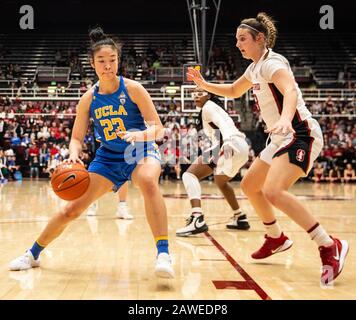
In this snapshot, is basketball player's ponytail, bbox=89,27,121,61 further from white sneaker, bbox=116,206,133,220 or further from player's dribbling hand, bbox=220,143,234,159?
white sneaker, bbox=116,206,133,220

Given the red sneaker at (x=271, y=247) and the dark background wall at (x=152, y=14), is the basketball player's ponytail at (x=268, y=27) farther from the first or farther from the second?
the dark background wall at (x=152, y=14)

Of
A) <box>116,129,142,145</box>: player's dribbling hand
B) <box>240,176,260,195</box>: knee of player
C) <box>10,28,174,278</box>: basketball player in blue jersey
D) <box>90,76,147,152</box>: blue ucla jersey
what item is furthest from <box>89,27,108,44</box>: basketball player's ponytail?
<box>240,176,260,195</box>: knee of player

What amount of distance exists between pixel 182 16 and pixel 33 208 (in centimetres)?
2157

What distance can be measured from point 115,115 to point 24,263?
131 centimetres

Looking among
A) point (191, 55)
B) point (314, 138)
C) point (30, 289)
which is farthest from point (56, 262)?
point (191, 55)

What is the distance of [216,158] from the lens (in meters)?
6.23

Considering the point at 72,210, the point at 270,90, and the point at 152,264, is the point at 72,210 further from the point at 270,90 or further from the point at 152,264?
the point at 270,90

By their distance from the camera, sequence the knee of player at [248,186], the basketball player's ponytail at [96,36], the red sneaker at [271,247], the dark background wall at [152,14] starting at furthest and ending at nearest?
the dark background wall at [152,14], the red sneaker at [271,247], the knee of player at [248,186], the basketball player's ponytail at [96,36]

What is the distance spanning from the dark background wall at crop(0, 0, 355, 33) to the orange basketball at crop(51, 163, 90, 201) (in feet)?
82.2

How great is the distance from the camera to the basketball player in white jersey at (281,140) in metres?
3.69

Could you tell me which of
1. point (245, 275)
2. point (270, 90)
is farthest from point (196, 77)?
point (245, 275)

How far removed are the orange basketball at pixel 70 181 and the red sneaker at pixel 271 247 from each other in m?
1.61

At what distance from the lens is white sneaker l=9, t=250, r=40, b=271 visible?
3956mm

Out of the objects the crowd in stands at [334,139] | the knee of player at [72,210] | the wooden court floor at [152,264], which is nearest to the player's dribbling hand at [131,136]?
the knee of player at [72,210]
